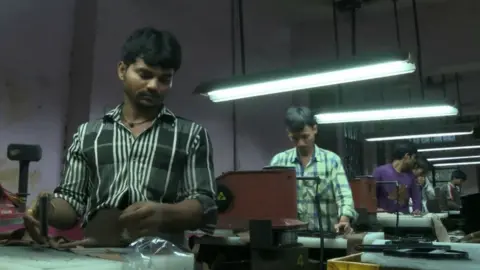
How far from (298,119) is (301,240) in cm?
81

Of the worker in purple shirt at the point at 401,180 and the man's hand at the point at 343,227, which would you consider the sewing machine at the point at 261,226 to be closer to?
the man's hand at the point at 343,227

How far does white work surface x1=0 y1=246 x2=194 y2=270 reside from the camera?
25.5 inches

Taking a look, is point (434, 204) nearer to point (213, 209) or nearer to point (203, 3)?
point (203, 3)

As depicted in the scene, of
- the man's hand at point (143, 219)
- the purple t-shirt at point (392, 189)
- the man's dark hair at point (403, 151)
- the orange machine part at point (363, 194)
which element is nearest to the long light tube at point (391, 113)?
the man's dark hair at point (403, 151)

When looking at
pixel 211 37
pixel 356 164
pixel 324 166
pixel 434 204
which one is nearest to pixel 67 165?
pixel 324 166

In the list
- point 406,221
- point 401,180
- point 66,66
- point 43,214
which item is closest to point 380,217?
point 406,221

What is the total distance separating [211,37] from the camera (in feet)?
14.9

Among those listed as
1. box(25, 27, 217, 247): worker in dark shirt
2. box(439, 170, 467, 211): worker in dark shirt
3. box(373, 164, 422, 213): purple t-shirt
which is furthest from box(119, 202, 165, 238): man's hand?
box(439, 170, 467, 211): worker in dark shirt

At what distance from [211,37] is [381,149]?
634cm

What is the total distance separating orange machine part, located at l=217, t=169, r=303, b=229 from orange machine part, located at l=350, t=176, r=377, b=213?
5.80ft

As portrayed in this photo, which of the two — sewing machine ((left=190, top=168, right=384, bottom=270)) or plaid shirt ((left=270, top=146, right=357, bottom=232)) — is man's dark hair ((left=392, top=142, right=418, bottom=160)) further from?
sewing machine ((left=190, top=168, right=384, bottom=270))

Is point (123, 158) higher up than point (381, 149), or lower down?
lower down

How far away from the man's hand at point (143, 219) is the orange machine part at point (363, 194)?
2.62 m

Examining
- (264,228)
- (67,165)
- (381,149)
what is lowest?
(264,228)
